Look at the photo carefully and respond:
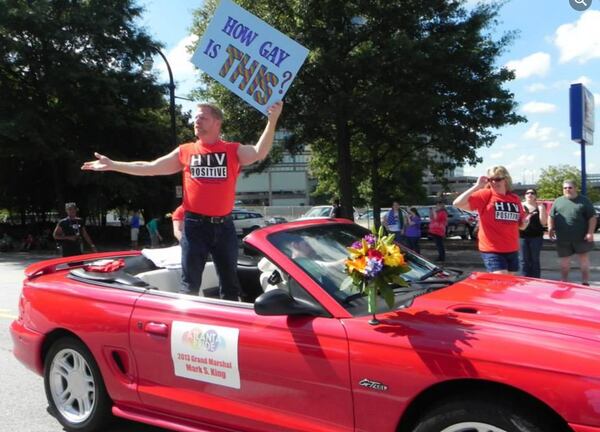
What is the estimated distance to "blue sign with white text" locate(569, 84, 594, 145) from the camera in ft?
40.4

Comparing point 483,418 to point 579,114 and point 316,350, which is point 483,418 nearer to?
point 316,350

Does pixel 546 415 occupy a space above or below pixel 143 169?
below

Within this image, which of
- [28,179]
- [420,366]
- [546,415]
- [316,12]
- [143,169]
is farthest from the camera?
[28,179]

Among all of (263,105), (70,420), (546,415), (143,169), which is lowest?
(70,420)

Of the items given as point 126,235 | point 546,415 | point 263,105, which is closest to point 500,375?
point 546,415

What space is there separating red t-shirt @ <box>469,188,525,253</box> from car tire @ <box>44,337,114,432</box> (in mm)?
3948

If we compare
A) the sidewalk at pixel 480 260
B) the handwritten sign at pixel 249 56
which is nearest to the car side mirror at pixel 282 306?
the handwritten sign at pixel 249 56

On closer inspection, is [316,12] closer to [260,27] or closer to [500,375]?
[260,27]

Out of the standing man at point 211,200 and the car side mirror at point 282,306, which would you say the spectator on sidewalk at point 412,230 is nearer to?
the standing man at point 211,200

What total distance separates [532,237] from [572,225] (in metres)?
0.59

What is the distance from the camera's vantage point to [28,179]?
89.1ft

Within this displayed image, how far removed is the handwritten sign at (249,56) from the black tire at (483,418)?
2.59 meters

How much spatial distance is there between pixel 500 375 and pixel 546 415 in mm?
236

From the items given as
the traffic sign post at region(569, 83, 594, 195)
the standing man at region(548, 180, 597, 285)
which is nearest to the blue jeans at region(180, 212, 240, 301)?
the standing man at region(548, 180, 597, 285)
